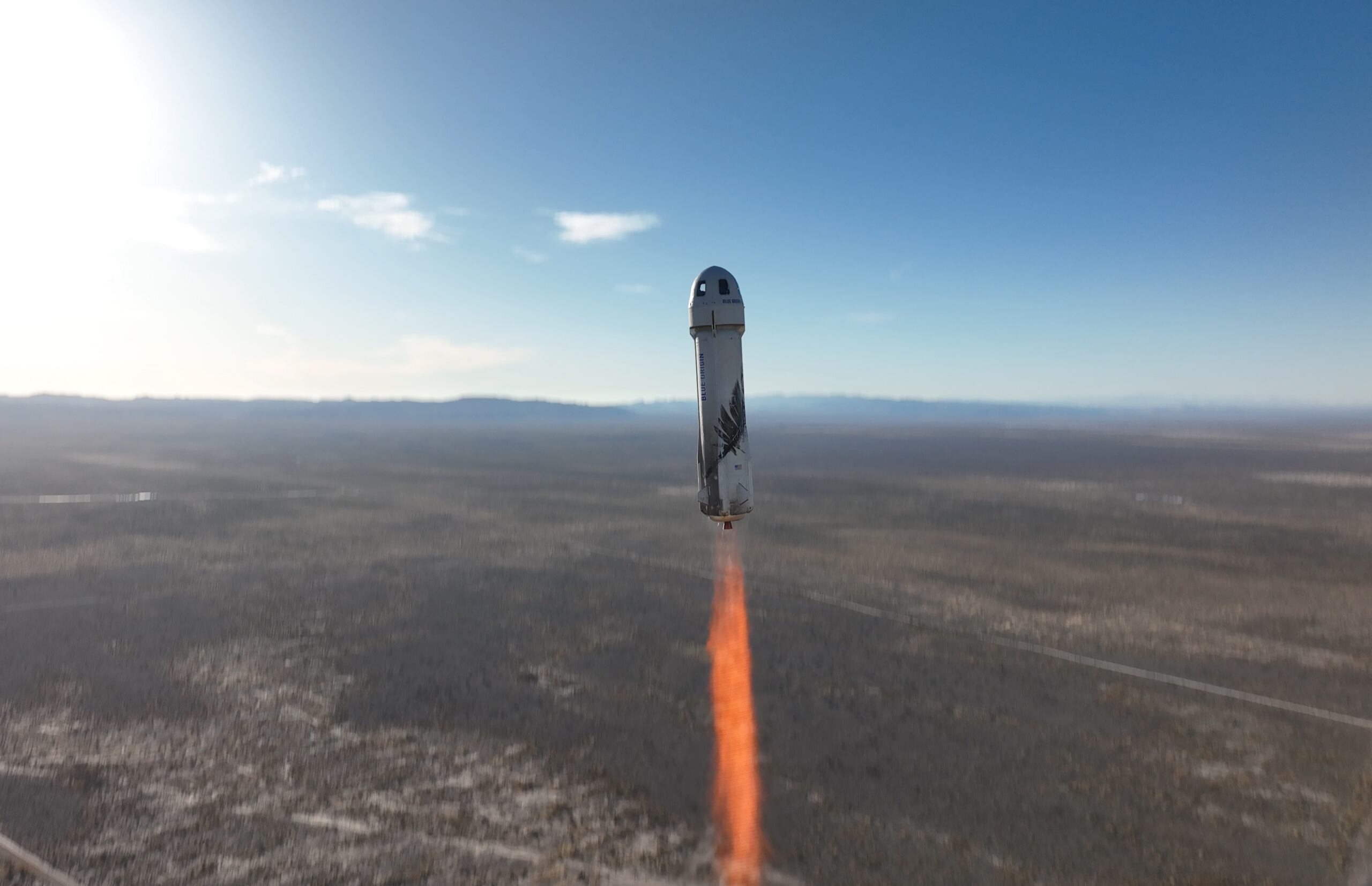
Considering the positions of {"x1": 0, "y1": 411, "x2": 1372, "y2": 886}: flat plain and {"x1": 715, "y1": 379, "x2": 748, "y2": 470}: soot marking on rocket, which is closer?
{"x1": 0, "y1": 411, "x2": 1372, "y2": 886}: flat plain

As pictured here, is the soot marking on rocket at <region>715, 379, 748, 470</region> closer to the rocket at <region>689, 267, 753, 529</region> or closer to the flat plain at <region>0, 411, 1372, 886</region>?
the rocket at <region>689, 267, 753, 529</region>

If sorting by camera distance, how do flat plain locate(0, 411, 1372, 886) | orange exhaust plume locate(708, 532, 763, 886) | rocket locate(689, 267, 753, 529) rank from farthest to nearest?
rocket locate(689, 267, 753, 529), flat plain locate(0, 411, 1372, 886), orange exhaust plume locate(708, 532, 763, 886)

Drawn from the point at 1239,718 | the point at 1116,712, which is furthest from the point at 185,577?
the point at 1239,718

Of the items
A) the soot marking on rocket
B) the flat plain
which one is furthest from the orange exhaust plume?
the soot marking on rocket

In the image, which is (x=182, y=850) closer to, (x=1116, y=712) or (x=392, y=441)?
(x=1116, y=712)

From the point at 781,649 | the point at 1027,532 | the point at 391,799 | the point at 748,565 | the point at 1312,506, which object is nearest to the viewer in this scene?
the point at 391,799

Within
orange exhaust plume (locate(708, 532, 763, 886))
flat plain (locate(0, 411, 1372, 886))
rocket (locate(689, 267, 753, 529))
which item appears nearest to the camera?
orange exhaust plume (locate(708, 532, 763, 886))

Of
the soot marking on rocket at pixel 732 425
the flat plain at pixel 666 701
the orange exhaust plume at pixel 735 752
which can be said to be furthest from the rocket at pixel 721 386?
the flat plain at pixel 666 701
